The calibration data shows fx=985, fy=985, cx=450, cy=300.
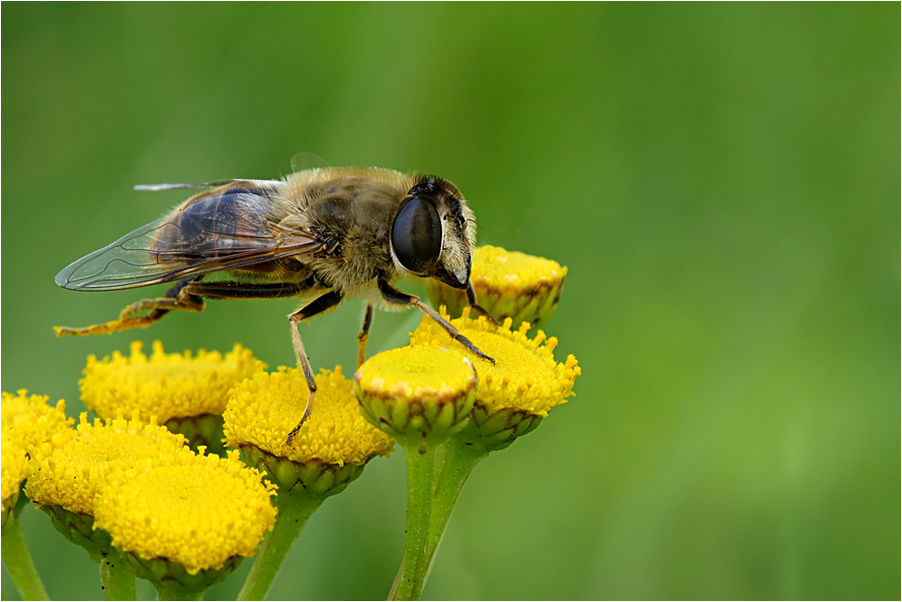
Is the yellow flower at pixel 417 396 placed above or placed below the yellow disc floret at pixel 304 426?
above

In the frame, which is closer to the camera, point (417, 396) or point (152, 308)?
point (417, 396)

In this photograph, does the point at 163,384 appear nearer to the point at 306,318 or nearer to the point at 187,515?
the point at 306,318

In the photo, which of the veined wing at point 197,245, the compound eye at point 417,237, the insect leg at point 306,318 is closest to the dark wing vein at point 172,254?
the veined wing at point 197,245

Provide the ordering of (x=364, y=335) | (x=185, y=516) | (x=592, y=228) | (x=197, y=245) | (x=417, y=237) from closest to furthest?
(x=185, y=516) → (x=417, y=237) → (x=197, y=245) → (x=364, y=335) → (x=592, y=228)

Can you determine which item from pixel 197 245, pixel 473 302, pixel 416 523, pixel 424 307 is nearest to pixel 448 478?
pixel 416 523

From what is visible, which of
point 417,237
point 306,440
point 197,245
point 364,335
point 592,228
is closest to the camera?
point 306,440

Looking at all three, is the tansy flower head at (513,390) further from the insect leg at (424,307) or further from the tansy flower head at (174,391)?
the tansy flower head at (174,391)

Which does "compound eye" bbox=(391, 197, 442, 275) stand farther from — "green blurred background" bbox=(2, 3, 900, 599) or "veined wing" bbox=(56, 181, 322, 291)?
"green blurred background" bbox=(2, 3, 900, 599)
